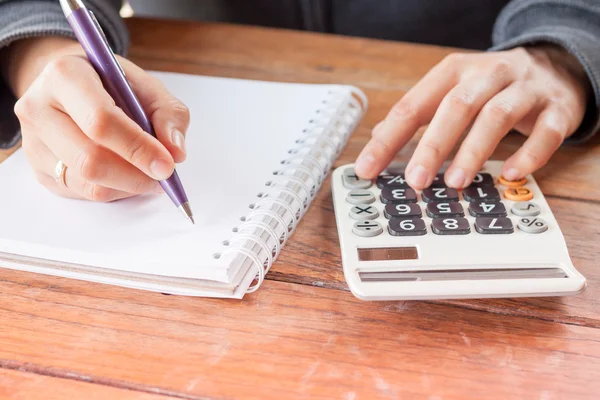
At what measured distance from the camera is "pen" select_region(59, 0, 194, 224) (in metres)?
0.48

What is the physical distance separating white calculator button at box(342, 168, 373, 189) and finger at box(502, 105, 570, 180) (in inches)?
4.8

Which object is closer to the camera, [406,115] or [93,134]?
[93,134]

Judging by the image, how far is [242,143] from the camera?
1.95 ft

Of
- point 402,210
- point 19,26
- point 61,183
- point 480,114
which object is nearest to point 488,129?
point 480,114

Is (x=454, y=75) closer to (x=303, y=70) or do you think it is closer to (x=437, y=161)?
(x=437, y=161)

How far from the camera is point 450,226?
0.47 meters

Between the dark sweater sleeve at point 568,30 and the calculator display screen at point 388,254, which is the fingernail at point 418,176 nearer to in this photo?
the calculator display screen at point 388,254

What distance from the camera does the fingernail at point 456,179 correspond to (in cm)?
52

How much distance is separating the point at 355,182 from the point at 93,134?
22cm

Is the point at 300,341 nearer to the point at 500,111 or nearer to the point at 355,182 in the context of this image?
the point at 355,182

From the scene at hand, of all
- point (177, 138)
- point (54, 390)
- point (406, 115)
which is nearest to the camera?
point (54, 390)

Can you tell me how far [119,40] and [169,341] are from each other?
462mm

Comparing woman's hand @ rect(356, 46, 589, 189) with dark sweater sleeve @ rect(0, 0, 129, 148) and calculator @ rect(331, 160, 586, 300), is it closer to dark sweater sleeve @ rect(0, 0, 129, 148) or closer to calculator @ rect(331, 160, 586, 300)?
calculator @ rect(331, 160, 586, 300)

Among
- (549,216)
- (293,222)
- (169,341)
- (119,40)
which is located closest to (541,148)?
(549,216)
